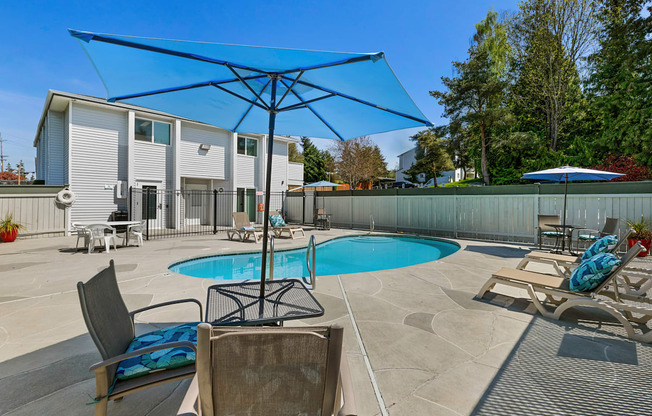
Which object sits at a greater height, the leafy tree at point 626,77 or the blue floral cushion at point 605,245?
the leafy tree at point 626,77

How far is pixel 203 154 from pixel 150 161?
2303mm

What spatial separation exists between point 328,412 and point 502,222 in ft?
32.9

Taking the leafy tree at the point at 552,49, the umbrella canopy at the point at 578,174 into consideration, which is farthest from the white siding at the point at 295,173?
the leafy tree at the point at 552,49

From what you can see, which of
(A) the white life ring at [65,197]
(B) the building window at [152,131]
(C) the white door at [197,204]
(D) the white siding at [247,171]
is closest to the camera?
(A) the white life ring at [65,197]

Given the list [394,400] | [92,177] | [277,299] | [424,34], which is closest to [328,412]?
[394,400]

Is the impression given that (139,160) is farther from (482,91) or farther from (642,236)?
(482,91)

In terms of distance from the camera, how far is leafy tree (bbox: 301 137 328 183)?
39.2 m

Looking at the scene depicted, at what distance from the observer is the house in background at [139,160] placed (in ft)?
35.8

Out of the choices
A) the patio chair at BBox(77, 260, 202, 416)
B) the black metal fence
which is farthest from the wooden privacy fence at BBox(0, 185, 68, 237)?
the patio chair at BBox(77, 260, 202, 416)

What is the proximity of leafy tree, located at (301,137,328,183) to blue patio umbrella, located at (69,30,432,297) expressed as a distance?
114ft

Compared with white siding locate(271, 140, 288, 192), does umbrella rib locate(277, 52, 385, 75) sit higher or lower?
lower

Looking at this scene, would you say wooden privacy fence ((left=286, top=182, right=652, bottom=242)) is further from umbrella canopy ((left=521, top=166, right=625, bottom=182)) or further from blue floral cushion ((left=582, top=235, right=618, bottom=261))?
blue floral cushion ((left=582, top=235, right=618, bottom=261))

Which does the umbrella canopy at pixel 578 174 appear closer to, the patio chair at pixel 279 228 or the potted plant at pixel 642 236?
the potted plant at pixel 642 236

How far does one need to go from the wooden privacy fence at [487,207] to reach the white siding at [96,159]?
27.9 feet
